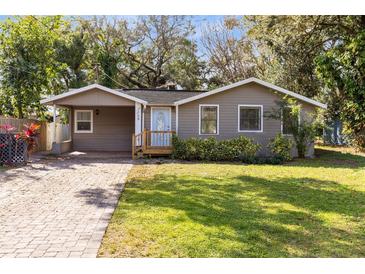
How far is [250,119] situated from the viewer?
16.4m

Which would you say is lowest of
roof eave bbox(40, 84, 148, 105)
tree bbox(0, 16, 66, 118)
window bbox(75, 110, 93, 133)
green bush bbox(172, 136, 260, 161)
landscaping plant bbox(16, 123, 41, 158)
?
green bush bbox(172, 136, 260, 161)

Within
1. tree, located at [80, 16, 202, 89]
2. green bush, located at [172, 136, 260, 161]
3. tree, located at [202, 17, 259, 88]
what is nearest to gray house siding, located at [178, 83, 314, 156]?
green bush, located at [172, 136, 260, 161]

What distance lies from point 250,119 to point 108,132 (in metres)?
7.55

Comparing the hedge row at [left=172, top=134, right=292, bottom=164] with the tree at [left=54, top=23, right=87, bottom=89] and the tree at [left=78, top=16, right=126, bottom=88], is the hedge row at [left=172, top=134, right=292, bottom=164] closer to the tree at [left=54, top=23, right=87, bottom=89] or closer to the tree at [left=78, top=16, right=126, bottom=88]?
the tree at [left=54, top=23, right=87, bottom=89]

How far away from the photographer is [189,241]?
4480 mm

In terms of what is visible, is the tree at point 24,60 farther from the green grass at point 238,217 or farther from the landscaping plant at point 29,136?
the green grass at point 238,217

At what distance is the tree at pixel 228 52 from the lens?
30.9 metres

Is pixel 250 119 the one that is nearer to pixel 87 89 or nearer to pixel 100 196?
pixel 87 89

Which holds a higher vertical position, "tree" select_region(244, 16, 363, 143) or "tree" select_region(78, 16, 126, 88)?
"tree" select_region(78, 16, 126, 88)

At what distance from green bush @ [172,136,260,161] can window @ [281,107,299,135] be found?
5.70 feet

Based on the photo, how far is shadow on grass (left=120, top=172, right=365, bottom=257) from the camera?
173 inches

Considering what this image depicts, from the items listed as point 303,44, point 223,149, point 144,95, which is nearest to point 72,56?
point 144,95
